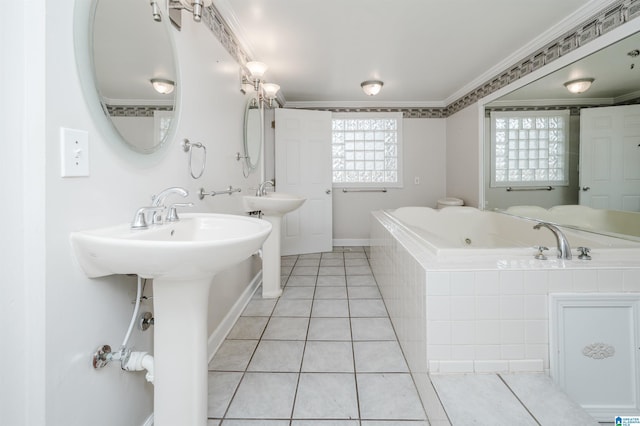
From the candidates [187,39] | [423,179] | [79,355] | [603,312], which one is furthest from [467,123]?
[79,355]

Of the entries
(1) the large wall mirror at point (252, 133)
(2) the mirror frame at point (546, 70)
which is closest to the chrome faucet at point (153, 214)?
(1) the large wall mirror at point (252, 133)

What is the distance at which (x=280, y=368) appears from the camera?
169cm

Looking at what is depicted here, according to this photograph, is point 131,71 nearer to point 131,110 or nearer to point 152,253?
point 131,110

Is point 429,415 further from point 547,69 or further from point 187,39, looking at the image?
point 547,69

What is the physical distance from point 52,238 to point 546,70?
3.29 metres

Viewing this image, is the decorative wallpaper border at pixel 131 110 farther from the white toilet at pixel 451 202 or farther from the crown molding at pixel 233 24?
the white toilet at pixel 451 202

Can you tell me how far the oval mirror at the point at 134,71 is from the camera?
0.99 metres

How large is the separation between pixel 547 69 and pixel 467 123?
1.40 m

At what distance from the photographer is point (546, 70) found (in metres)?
2.54

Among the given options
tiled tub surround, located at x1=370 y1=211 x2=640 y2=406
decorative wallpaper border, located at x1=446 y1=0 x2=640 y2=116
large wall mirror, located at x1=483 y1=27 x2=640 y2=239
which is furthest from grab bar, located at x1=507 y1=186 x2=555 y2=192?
tiled tub surround, located at x1=370 y1=211 x2=640 y2=406

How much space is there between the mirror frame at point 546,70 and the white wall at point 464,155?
1.6 inches

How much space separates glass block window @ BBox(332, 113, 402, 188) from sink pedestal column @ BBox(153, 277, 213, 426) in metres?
3.81

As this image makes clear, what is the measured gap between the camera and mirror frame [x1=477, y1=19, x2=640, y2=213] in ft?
6.13

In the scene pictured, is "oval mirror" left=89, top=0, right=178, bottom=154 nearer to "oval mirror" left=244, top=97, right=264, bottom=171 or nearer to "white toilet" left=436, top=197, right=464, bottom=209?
"oval mirror" left=244, top=97, right=264, bottom=171
